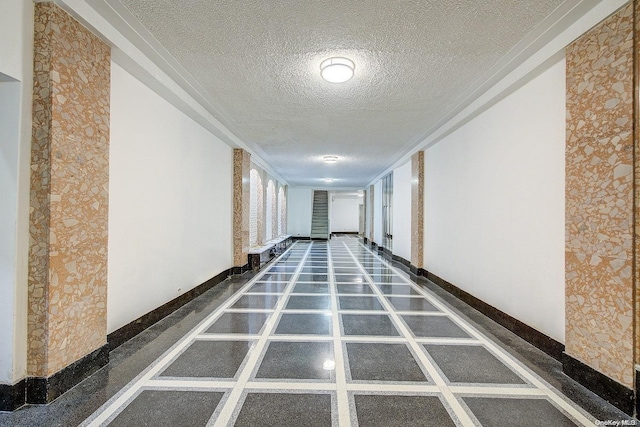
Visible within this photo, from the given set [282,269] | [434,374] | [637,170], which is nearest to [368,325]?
[434,374]

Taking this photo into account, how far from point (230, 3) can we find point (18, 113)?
173 cm

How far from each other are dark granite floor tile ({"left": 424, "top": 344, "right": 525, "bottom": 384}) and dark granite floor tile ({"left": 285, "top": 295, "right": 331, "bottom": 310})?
5.68 ft

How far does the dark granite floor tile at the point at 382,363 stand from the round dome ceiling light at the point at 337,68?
298 centimetres

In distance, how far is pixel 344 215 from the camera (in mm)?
23172

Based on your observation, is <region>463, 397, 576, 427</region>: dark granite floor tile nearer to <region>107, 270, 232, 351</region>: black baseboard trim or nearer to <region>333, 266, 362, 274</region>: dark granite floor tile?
<region>107, 270, 232, 351</region>: black baseboard trim

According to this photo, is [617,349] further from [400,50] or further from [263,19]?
[263,19]

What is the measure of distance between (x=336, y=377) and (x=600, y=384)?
2022 millimetres

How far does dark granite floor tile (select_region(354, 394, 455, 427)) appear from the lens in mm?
1891

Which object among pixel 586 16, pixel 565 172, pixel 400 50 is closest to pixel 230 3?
pixel 400 50

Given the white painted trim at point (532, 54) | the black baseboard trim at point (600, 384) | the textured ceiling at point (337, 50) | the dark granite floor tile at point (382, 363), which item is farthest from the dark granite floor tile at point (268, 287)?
the white painted trim at point (532, 54)

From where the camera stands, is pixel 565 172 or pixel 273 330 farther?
pixel 273 330

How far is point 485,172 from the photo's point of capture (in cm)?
414

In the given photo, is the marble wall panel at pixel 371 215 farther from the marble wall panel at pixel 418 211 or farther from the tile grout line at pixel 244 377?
the tile grout line at pixel 244 377

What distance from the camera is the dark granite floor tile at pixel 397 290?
5.19m
